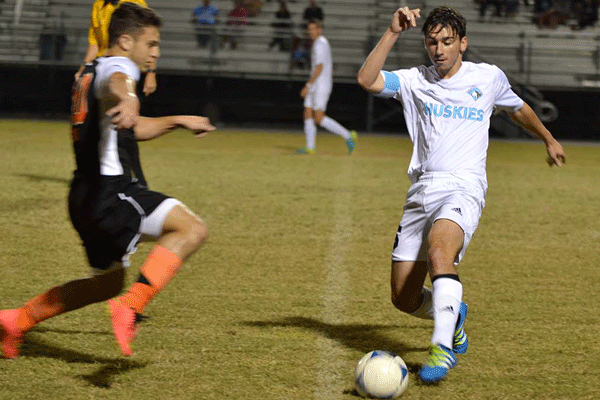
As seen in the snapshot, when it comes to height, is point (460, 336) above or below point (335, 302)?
above

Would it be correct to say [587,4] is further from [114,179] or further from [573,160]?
[114,179]

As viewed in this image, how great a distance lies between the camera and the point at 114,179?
14.3 feet

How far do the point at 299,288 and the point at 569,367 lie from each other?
227 centimetres

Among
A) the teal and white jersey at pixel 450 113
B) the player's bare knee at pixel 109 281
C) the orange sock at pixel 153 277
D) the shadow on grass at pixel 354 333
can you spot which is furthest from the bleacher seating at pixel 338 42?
the orange sock at pixel 153 277

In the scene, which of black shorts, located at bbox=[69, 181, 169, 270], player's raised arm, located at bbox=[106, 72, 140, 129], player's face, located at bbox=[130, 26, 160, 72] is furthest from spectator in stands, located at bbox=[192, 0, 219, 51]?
player's raised arm, located at bbox=[106, 72, 140, 129]

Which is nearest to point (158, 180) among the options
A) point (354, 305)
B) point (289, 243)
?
point (289, 243)

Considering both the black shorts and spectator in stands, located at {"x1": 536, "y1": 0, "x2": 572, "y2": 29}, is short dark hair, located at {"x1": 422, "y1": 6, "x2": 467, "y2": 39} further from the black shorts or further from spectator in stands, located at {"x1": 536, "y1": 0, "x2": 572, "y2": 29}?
spectator in stands, located at {"x1": 536, "y1": 0, "x2": 572, "y2": 29}

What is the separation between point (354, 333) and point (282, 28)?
1995cm

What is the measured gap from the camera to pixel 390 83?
4.91 metres

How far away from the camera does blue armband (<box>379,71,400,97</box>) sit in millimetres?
4895

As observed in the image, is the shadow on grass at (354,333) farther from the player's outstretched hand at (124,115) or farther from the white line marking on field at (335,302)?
the player's outstretched hand at (124,115)

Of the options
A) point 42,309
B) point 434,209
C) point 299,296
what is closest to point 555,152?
point 434,209

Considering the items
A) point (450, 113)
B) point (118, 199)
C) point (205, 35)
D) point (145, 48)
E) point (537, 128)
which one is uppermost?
point (145, 48)

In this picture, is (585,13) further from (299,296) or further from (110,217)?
(110,217)
